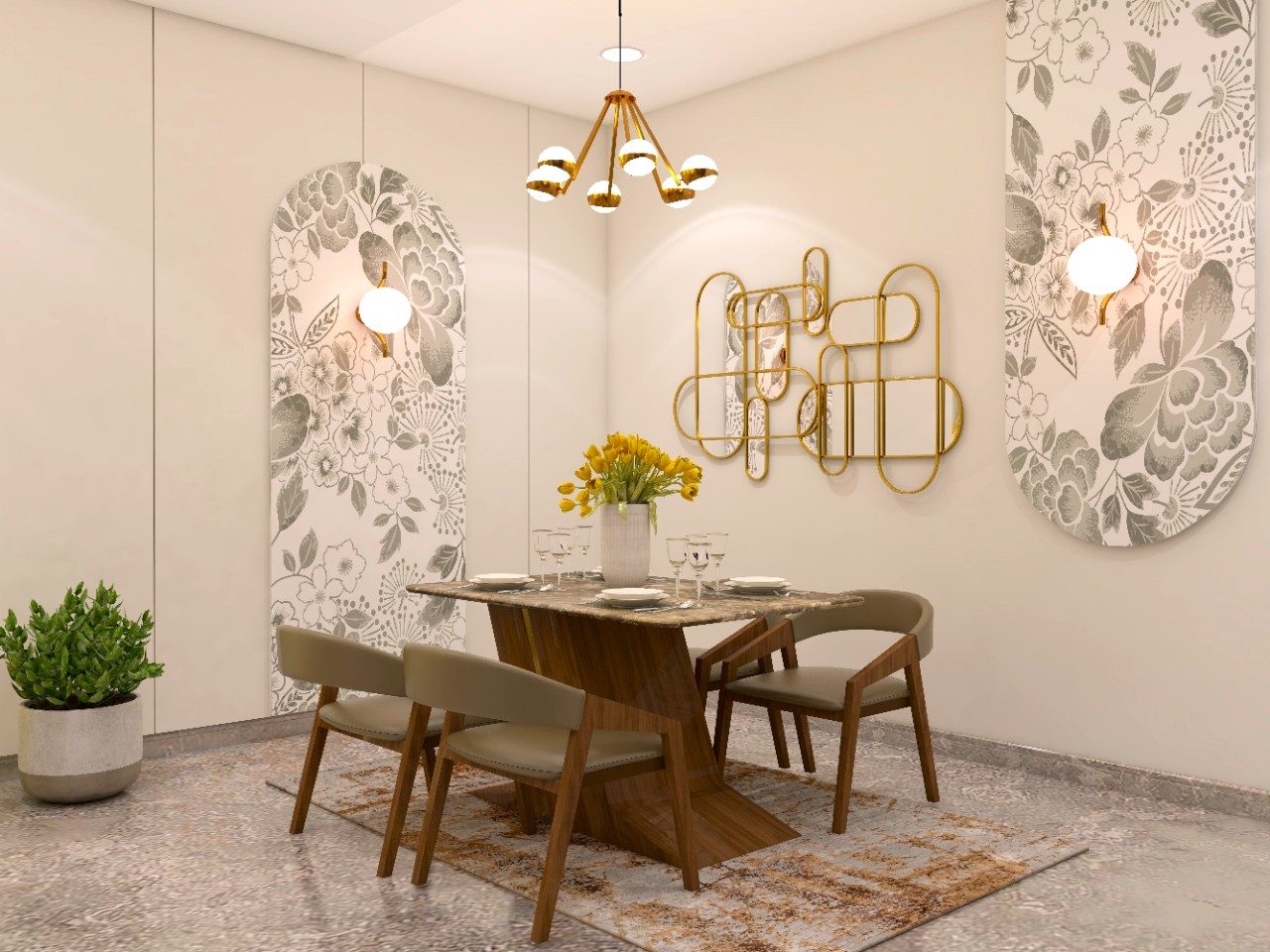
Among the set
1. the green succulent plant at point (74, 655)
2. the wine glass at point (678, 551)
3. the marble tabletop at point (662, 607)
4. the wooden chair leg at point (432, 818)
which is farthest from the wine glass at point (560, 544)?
the green succulent plant at point (74, 655)

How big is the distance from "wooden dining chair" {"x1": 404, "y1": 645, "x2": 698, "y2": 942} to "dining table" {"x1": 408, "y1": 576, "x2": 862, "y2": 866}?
272mm

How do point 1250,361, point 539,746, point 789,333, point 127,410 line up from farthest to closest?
point 789,333, point 127,410, point 1250,361, point 539,746

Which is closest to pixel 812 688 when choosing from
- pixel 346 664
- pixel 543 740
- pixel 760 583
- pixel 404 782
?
pixel 760 583

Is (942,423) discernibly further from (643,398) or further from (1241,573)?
(643,398)

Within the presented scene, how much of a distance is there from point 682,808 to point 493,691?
2.03 feet

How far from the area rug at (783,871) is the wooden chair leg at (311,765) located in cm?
19

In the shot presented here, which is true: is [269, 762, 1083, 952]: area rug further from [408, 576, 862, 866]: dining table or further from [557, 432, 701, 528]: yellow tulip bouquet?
[557, 432, 701, 528]: yellow tulip bouquet

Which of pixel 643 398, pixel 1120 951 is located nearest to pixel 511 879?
pixel 1120 951

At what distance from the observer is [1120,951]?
2584 mm

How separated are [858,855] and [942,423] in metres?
1.89

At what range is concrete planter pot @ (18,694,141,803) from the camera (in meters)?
3.67

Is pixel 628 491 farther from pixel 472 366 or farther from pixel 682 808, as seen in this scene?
pixel 472 366

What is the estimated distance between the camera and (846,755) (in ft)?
11.2

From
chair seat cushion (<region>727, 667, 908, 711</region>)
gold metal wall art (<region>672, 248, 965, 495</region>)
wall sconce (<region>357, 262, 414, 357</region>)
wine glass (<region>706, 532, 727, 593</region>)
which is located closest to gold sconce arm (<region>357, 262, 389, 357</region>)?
wall sconce (<region>357, 262, 414, 357</region>)
